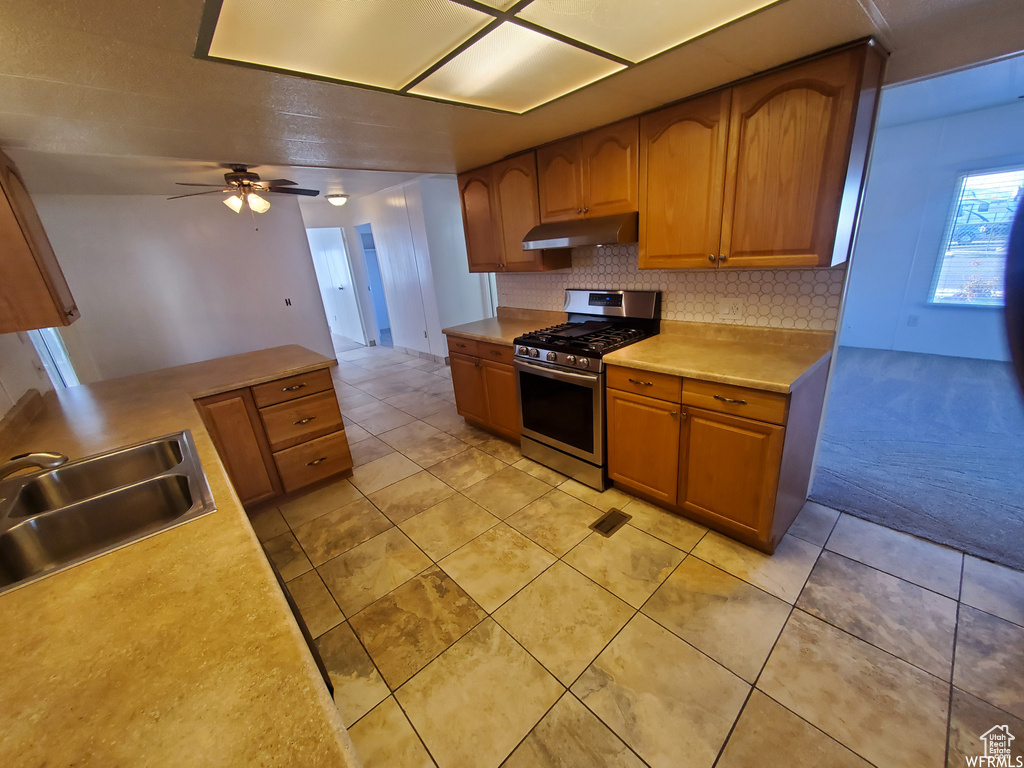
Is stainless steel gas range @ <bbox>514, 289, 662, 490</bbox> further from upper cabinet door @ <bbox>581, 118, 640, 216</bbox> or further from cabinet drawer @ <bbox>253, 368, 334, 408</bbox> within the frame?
cabinet drawer @ <bbox>253, 368, 334, 408</bbox>

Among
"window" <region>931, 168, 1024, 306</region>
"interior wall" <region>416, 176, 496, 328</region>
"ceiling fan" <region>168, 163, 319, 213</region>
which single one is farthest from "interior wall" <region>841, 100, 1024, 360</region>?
"ceiling fan" <region>168, 163, 319, 213</region>

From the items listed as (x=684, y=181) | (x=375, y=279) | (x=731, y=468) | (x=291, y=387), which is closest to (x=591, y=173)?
(x=684, y=181)

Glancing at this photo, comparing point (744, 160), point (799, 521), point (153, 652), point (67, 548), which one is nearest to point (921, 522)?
point (799, 521)

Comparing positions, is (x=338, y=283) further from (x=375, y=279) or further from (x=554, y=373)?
(x=554, y=373)

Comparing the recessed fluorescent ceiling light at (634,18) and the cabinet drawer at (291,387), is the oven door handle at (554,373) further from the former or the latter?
the recessed fluorescent ceiling light at (634,18)

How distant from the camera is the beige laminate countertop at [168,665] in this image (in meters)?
0.71

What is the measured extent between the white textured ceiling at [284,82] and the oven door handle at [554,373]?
132 centimetres

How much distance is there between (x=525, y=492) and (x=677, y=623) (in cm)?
114

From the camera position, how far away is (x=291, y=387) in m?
2.64

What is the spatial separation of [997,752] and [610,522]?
57.2 inches

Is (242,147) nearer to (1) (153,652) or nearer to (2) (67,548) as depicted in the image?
(2) (67,548)

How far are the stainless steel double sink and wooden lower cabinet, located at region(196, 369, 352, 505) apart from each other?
2.33ft

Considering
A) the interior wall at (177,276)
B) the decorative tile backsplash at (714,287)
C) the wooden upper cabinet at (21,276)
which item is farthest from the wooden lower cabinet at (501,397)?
the interior wall at (177,276)

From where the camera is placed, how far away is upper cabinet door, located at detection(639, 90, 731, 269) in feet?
6.57
